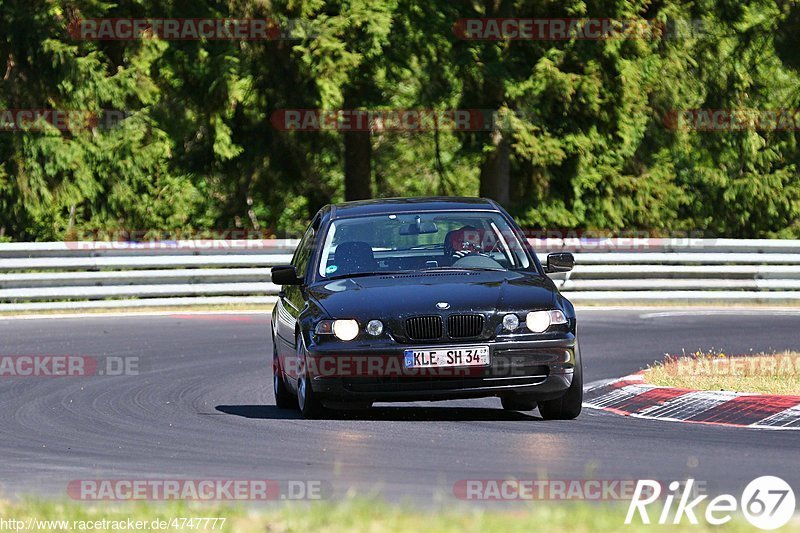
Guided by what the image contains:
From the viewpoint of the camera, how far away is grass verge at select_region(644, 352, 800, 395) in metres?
12.5

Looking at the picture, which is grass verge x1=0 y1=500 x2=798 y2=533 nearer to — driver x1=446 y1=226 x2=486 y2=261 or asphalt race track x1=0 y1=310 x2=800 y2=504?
asphalt race track x1=0 y1=310 x2=800 y2=504

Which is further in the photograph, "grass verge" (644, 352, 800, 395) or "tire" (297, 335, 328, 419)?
"grass verge" (644, 352, 800, 395)

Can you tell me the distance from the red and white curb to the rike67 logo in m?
2.87

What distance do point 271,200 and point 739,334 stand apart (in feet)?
53.5

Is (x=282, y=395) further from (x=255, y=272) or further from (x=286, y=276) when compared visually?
(x=255, y=272)

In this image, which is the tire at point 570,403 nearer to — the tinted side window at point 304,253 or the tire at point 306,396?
the tire at point 306,396

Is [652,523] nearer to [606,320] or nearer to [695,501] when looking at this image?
[695,501]

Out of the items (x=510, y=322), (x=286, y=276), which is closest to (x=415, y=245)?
(x=286, y=276)

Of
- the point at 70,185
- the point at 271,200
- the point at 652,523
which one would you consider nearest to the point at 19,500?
the point at 652,523

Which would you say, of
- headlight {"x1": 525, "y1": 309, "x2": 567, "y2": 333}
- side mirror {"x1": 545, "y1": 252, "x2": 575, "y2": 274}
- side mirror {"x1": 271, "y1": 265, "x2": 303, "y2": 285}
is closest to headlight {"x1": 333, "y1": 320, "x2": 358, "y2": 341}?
headlight {"x1": 525, "y1": 309, "x2": 567, "y2": 333}

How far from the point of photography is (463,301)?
10.6 m

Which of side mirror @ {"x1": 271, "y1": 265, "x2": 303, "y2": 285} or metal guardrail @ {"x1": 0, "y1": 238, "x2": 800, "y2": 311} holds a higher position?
side mirror @ {"x1": 271, "y1": 265, "x2": 303, "y2": 285}

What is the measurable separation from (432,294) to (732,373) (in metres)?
4.04

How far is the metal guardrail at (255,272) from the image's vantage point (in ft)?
75.0
